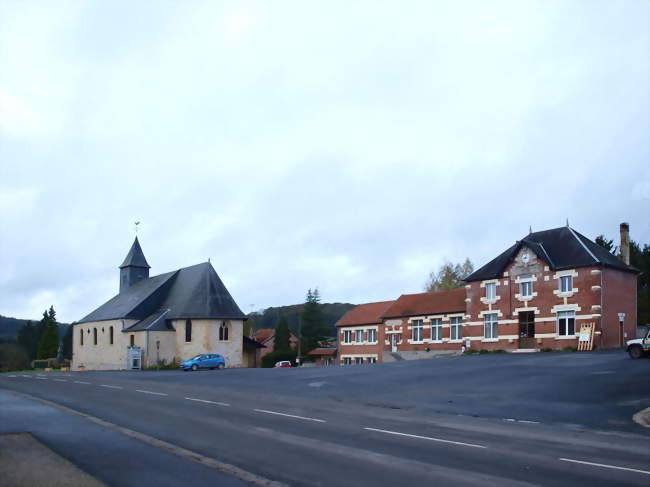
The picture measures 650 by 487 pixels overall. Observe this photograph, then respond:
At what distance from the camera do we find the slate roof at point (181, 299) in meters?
62.4

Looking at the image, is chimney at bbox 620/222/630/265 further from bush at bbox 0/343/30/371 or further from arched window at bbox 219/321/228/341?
bush at bbox 0/343/30/371

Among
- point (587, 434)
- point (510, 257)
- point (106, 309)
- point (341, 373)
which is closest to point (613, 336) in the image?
point (510, 257)

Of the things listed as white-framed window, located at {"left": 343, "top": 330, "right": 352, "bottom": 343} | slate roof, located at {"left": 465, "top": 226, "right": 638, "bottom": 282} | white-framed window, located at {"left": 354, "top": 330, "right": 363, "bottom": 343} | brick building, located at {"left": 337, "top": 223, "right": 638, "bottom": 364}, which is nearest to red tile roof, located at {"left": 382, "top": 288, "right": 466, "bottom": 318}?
brick building, located at {"left": 337, "top": 223, "right": 638, "bottom": 364}

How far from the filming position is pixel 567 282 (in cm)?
4591

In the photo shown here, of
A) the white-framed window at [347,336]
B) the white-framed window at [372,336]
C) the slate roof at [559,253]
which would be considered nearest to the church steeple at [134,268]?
the white-framed window at [347,336]

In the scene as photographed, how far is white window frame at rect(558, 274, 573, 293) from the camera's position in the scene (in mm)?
45688

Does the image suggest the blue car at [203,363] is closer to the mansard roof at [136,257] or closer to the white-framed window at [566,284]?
the white-framed window at [566,284]

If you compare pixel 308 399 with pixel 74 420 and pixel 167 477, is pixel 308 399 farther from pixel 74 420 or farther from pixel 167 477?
pixel 167 477

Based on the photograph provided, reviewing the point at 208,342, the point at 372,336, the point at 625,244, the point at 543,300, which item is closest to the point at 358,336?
the point at 372,336

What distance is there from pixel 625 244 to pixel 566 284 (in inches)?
333

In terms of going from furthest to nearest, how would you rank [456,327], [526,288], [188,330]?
[188,330], [456,327], [526,288]

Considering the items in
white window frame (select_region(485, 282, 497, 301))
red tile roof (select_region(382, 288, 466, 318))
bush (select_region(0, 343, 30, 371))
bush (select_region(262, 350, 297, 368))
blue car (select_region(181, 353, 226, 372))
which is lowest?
bush (select_region(0, 343, 30, 371))

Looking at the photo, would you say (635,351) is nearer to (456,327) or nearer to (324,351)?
(456,327)

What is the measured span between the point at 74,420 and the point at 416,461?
9501 mm
